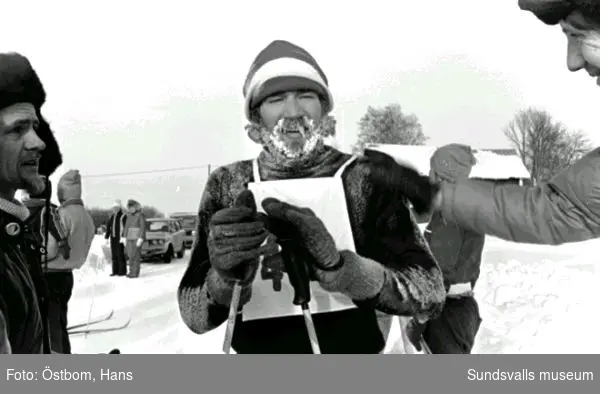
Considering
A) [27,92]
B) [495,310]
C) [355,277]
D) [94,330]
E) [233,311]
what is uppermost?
[27,92]

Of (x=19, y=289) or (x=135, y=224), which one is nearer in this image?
(x=19, y=289)

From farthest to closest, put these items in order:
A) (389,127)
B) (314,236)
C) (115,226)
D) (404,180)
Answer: (115,226) < (389,127) < (404,180) < (314,236)

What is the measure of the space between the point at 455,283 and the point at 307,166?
2.34 feet

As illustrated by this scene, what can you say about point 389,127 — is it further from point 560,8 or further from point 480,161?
point 560,8

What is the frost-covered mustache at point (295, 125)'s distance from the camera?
1470 millimetres

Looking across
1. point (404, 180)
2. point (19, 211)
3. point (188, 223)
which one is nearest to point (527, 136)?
point (404, 180)

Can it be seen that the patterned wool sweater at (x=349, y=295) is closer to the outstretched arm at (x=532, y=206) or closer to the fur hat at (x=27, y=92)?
the outstretched arm at (x=532, y=206)

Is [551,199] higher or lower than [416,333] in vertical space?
higher

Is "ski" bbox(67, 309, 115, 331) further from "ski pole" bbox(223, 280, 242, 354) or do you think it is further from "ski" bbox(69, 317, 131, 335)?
"ski pole" bbox(223, 280, 242, 354)

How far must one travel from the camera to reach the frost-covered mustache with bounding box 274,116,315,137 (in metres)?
1.47

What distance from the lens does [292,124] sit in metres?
1.47

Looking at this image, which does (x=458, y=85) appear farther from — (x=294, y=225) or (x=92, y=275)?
(x=92, y=275)

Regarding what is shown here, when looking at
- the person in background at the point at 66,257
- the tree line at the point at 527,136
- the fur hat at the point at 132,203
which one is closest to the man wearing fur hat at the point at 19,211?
the person in background at the point at 66,257
